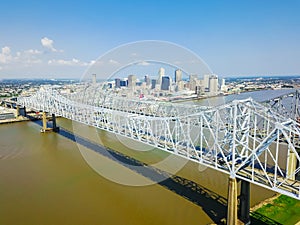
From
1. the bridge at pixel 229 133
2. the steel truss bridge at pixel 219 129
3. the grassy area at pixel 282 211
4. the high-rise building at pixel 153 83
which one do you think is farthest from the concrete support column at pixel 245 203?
the high-rise building at pixel 153 83

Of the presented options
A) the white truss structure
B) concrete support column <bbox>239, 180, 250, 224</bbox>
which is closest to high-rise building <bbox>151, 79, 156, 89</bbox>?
the white truss structure

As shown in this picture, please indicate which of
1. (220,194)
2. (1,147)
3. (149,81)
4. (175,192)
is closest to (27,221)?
(175,192)

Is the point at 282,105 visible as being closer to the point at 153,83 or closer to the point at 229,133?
the point at 229,133

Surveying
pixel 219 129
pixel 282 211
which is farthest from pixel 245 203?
pixel 219 129

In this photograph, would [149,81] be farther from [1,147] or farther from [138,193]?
[138,193]

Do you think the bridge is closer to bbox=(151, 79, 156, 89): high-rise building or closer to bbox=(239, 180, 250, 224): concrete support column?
bbox=(239, 180, 250, 224): concrete support column

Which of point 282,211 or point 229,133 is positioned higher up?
point 229,133

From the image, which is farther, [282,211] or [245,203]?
[282,211]
